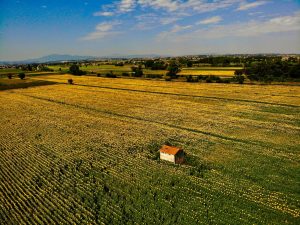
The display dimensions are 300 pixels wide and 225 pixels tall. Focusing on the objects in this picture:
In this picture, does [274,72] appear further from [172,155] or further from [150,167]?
[150,167]

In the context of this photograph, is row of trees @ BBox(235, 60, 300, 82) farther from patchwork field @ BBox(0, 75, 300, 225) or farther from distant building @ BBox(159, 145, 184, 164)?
distant building @ BBox(159, 145, 184, 164)

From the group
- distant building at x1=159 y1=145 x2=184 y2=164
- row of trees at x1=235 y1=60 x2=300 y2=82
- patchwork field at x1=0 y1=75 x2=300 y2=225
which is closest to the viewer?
patchwork field at x1=0 y1=75 x2=300 y2=225

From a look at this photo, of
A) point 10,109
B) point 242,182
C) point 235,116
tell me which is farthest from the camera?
point 10,109

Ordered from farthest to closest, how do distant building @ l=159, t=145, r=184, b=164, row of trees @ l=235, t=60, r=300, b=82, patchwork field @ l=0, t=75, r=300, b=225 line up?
row of trees @ l=235, t=60, r=300, b=82, distant building @ l=159, t=145, r=184, b=164, patchwork field @ l=0, t=75, r=300, b=225

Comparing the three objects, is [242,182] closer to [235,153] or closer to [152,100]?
[235,153]

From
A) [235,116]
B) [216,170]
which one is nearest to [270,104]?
[235,116]

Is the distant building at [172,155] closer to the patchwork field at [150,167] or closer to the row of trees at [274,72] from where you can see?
the patchwork field at [150,167]

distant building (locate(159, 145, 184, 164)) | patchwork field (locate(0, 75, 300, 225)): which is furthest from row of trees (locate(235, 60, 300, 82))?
distant building (locate(159, 145, 184, 164))
